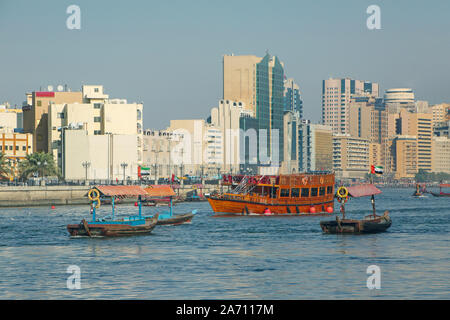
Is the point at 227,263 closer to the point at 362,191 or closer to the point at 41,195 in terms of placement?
the point at 362,191

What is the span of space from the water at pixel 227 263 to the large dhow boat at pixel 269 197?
24.0 m

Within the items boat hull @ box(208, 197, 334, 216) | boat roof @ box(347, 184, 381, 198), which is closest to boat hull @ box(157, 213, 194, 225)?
boat hull @ box(208, 197, 334, 216)

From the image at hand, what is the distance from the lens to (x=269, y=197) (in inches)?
A: 5074

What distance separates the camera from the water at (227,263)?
5181 centimetres

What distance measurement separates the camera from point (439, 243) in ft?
271

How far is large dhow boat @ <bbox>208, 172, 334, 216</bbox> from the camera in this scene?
128m

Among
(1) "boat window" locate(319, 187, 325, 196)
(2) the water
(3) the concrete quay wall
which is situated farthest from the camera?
(3) the concrete quay wall

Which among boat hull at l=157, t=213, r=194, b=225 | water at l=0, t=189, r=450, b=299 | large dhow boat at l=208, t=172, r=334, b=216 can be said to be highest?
large dhow boat at l=208, t=172, r=334, b=216

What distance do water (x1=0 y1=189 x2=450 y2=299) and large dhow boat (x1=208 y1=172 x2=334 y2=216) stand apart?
24.0 metres

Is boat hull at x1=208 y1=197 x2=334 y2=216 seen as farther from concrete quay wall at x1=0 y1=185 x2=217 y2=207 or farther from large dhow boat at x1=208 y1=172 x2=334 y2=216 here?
concrete quay wall at x1=0 y1=185 x2=217 y2=207

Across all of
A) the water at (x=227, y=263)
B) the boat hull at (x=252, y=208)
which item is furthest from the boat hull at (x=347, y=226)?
the boat hull at (x=252, y=208)

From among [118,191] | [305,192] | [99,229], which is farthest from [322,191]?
[99,229]

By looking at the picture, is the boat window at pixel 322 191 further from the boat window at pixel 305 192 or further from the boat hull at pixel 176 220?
the boat hull at pixel 176 220

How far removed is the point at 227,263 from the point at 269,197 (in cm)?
6342
